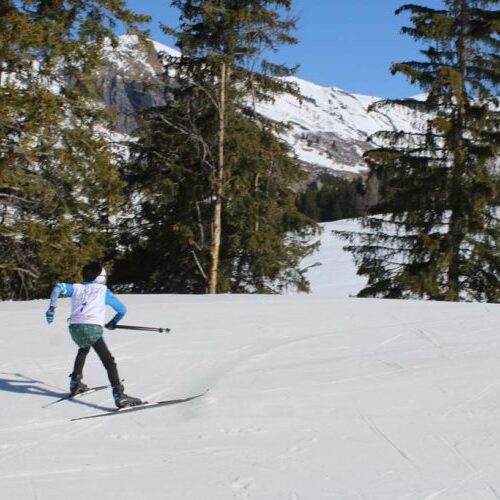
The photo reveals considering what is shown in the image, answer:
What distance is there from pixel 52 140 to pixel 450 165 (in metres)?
12.2

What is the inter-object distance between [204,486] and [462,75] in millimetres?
17564

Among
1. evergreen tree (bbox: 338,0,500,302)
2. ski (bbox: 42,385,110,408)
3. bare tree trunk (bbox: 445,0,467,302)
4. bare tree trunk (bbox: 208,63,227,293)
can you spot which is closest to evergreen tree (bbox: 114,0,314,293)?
bare tree trunk (bbox: 208,63,227,293)

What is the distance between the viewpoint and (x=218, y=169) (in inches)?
856

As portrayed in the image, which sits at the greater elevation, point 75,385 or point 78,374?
point 78,374

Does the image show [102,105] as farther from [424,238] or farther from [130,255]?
[424,238]

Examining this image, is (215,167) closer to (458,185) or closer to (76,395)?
(458,185)

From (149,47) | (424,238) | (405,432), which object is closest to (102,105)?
(149,47)

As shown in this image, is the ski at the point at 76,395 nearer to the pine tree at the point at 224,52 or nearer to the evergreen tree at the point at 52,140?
the evergreen tree at the point at 52,140

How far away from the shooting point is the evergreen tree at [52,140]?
15.3 meters

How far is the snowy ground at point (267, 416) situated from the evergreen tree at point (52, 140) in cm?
464

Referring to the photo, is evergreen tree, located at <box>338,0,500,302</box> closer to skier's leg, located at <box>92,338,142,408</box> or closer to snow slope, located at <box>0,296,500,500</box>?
snow slope, located at <box>0,296,500,500</box>

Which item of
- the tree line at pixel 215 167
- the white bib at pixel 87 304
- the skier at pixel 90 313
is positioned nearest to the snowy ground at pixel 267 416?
the skier at pixel 90 313

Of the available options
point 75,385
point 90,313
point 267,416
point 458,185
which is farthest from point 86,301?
point 458,185

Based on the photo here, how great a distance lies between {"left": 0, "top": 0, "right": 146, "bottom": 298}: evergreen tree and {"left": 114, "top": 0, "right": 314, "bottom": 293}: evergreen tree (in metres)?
4.33
